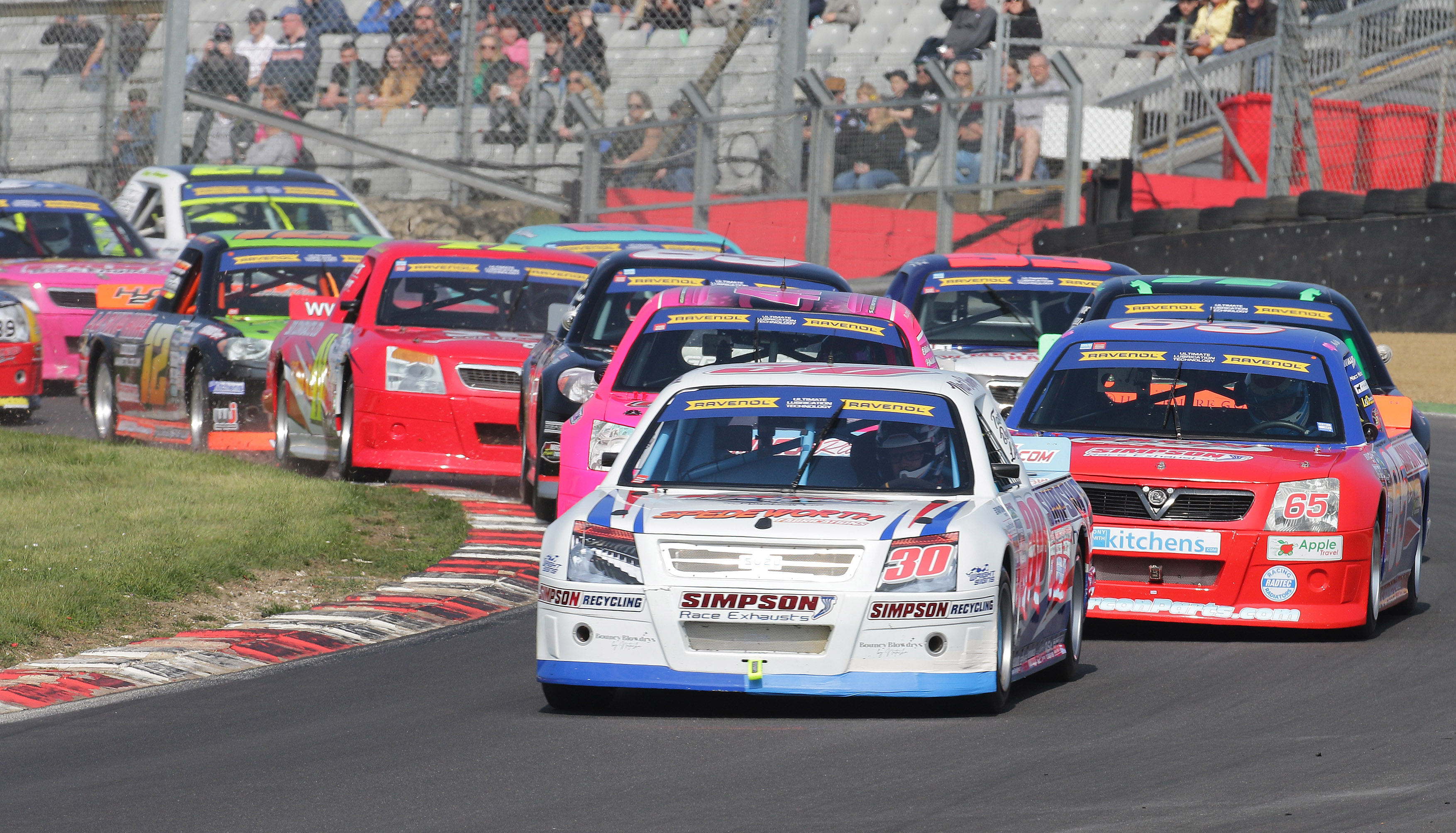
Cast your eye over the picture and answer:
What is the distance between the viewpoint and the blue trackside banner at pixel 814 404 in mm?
8492

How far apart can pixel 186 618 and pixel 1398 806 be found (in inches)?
212

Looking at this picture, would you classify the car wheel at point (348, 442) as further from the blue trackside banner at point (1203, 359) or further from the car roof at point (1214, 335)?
the blue trackside banner at point (1203, 359)

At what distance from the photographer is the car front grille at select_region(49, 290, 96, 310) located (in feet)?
68.5

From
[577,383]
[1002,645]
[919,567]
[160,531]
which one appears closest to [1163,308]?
[577,383]

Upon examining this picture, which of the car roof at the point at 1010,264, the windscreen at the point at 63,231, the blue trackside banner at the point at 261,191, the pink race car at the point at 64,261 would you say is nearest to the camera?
the car roof at the point at 1010,264

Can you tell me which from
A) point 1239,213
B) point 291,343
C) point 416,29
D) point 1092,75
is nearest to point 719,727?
point 291,343

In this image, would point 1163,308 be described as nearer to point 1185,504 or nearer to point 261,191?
point 1185,504

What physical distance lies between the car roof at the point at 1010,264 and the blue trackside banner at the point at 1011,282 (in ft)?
0.17

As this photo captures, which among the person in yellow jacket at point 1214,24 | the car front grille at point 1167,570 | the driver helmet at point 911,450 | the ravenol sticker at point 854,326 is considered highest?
the person in yellow jacket at point 1214,24

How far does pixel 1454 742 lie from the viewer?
7270 millimetres

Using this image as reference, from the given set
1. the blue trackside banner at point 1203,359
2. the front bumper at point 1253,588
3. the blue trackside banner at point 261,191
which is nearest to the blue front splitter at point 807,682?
the front bumper at point 1253,588

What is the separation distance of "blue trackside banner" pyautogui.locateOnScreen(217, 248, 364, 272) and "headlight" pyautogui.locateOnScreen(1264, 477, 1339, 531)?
28.9 ft

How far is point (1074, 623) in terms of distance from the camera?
8781 mm

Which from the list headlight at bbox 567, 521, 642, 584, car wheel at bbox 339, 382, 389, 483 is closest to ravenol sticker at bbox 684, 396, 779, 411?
headlight at bbox 567, 521, 642, 584
